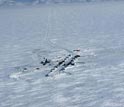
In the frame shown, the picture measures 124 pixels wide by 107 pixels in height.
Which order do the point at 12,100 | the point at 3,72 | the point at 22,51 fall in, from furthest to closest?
the point at 22,51 < the point at 3,72 < the point at 12,100

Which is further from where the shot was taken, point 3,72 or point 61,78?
point 3,72

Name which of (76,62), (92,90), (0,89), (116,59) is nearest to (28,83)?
(0,89)

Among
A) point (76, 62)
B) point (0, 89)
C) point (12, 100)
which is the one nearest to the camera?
point (12, 100)

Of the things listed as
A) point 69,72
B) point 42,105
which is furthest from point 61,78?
point 42,105

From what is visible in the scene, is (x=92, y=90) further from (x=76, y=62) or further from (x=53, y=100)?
Answer: (x=76, y=62)

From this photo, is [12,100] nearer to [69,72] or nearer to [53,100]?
[53,100]

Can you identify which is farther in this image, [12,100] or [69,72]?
[69,72]

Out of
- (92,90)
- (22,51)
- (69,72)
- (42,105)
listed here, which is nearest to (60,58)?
(69,72)

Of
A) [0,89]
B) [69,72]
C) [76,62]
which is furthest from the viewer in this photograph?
[76,62]

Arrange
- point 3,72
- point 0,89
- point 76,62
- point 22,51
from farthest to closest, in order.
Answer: point 22,51
point 76,62
point 3,72
point 0,89
